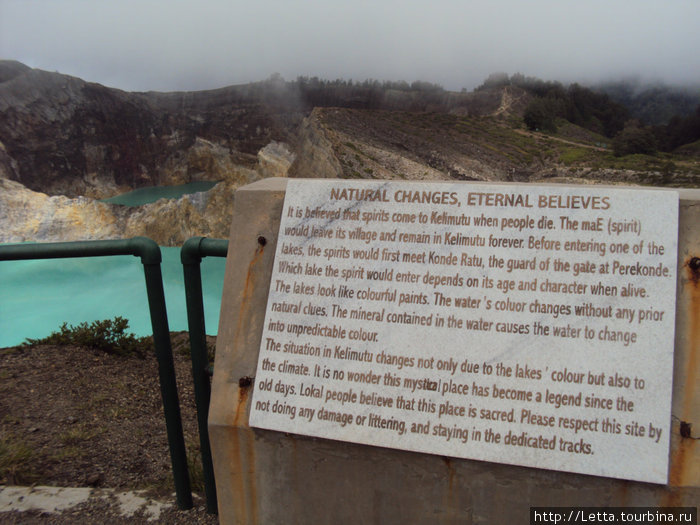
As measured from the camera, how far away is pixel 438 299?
146cm

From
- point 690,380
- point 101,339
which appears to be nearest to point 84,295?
point 101,339

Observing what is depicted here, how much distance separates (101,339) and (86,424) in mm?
1677

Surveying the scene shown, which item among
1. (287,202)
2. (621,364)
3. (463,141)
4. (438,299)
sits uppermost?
(463,141)

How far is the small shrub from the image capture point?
4477 millimetres

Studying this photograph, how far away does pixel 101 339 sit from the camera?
15.1 ft

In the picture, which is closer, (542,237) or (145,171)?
(542,237)

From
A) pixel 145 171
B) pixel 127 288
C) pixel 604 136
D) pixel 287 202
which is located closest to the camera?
pixel 287 202

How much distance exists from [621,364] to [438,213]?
73 centimetres

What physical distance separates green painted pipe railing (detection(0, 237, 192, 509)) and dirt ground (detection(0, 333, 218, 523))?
29 centimetres

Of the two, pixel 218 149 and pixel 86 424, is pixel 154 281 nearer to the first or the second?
pixel 86 424

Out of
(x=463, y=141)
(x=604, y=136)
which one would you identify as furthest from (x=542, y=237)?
(x=604, y=136)

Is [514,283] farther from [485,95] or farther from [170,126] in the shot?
[485,95]

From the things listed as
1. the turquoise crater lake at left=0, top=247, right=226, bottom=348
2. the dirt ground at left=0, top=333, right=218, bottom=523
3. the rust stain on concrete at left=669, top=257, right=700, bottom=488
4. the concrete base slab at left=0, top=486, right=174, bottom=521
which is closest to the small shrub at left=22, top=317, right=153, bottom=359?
the dirt ground at left=0, top=333, right=218, bottom=523

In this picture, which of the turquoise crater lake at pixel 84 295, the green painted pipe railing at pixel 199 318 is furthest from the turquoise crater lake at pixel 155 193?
the green painted pipe railing at pixel 199 318
